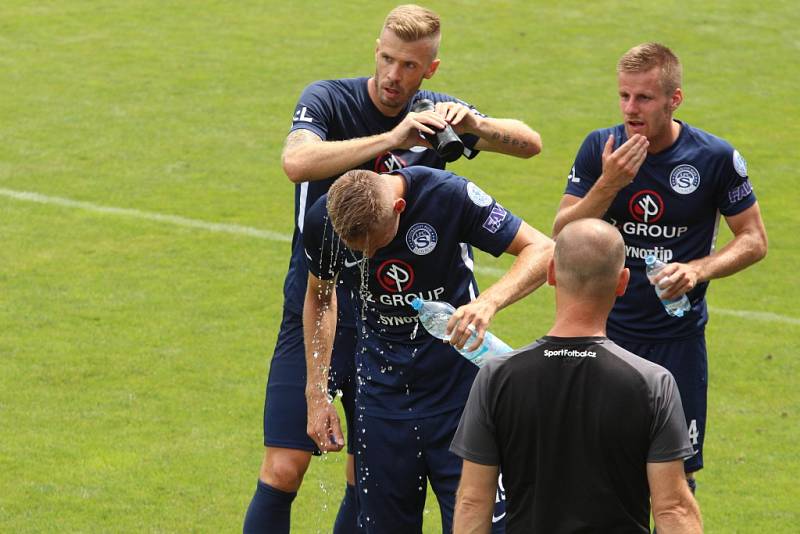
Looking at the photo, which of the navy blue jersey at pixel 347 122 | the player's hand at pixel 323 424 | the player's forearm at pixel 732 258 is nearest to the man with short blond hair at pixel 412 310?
the player's hand at pixel 323 424

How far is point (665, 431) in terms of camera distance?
403cm

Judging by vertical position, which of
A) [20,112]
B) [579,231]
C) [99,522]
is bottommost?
[99,522]

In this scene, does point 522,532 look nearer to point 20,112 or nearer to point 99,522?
point 99,522

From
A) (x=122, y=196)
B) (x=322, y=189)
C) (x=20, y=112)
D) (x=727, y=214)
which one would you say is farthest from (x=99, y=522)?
(x=20, y=112)

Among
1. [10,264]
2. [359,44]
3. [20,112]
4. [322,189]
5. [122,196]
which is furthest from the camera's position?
[359,44]

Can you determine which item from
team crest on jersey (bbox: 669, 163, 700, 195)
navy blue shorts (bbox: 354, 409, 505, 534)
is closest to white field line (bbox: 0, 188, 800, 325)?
team crest on jersey (bbox: 669, 163, 700, 195)

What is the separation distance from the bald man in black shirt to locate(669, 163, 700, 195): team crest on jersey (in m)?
2.37

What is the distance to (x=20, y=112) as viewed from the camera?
15352 millimetres

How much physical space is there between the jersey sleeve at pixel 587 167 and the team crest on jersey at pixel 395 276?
1.33 m

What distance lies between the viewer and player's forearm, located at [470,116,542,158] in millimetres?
6258

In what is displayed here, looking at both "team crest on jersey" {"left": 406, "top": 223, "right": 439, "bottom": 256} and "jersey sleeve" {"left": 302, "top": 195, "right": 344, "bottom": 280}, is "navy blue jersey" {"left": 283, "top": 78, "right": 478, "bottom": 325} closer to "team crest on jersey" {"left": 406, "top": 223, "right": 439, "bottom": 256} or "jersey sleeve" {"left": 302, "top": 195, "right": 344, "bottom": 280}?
"jersey sleeve" {"left": 302, "top": 195, "right": 344, "bottom": 280}

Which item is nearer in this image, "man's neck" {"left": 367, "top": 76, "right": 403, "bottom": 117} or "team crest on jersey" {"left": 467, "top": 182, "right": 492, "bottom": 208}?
"team crest on jersey" {"left": 467, "top": 182, "right": 492, "bottom": 208}

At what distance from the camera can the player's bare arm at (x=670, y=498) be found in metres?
4.04

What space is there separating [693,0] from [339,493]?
14.1 meters
